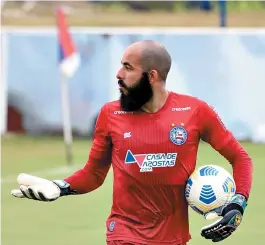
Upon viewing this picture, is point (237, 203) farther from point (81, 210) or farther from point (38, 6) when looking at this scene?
point (38, 6)

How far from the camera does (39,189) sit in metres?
5.87

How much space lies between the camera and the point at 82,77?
2080cm

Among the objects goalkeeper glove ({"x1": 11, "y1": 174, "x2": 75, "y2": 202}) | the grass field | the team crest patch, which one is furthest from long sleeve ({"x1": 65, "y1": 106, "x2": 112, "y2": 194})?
the grass field

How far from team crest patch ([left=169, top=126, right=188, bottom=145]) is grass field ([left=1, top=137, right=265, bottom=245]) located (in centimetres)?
451

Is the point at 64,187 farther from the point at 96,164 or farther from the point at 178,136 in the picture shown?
the point at 178,136

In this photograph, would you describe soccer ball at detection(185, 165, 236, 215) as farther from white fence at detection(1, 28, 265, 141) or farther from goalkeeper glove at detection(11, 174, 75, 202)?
white fence at detection(1, 28, 265, 141)

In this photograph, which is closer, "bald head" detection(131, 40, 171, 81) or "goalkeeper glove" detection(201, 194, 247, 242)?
"goalkeeper glove" detection(201, 194, 247, 242)

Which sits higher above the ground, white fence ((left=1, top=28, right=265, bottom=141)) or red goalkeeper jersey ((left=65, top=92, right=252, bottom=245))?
red goalkeeper jersey ((left=65, top=92, right=252, bottom=245))

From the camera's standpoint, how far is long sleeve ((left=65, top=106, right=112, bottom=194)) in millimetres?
6031

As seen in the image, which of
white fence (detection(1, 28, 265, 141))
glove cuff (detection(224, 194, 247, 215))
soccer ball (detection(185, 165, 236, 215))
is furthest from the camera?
white fence (detection(1, 28, 265, 141))

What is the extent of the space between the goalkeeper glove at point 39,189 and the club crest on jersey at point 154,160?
511 millimetres

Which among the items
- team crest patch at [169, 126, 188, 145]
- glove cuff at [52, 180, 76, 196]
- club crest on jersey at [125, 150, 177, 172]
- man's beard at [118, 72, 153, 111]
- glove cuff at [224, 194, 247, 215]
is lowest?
glove cuff at [52, 180, 76, 196]

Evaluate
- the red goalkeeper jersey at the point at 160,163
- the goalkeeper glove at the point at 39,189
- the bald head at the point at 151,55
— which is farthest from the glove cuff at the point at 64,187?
the bald head at the point at 151,55

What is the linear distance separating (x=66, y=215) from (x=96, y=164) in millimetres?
6033
